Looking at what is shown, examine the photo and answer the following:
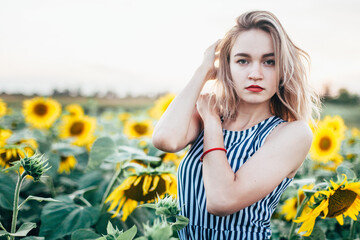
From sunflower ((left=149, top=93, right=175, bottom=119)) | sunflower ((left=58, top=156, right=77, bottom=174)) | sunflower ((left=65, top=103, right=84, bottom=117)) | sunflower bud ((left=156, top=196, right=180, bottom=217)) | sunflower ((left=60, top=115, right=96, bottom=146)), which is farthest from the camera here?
sunflower ((left=65, top=103, right=84, bottom=117))

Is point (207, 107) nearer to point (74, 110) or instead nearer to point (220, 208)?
point (220, 208)

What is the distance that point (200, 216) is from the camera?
135cm

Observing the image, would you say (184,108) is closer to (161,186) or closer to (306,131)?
(161,186)

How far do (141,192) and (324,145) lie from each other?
202 cm

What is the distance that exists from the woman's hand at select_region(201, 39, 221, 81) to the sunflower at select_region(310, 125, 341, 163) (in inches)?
66.7

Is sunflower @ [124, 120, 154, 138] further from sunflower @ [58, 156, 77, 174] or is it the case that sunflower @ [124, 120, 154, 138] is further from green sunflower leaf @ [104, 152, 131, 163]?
green sunflower leaf @ [104, 152, 131, 163]

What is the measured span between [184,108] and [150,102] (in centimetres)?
395

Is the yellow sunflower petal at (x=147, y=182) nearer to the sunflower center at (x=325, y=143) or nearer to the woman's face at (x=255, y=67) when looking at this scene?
the woman's face at (x=255, y=67)

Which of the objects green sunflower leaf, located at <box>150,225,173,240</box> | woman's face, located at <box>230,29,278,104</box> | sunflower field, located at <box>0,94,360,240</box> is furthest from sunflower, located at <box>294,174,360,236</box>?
green sunflower leaf, located at <box>150,225,173,240</box>

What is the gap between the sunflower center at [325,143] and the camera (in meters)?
2.89

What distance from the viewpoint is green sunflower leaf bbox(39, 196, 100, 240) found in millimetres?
1502

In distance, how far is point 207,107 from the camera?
148cm

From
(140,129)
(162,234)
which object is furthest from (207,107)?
(140,129)

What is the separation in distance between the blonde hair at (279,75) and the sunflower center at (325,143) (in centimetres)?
149
